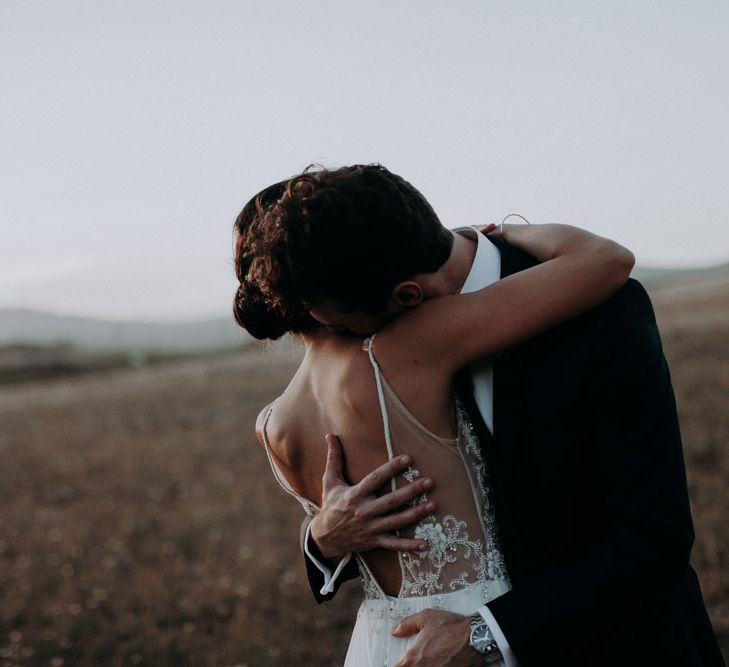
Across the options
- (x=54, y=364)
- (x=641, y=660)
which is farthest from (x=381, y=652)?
(x=54, y=364)

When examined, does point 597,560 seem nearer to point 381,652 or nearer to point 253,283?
point 381,652

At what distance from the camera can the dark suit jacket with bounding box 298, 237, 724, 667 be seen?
1.99 meters

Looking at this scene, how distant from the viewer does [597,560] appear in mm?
2039

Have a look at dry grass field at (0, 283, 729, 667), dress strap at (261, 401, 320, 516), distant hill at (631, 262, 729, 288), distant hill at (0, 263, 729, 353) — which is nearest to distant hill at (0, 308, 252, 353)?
distant hill at (0, 263, 729, 353)

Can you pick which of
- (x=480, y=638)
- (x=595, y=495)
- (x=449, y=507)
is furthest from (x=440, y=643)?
(x=595, y=495)

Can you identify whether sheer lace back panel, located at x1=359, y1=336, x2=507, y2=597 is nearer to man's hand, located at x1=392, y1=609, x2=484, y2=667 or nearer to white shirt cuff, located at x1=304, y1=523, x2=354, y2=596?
man's hand, located at x1=392, y1=609, x2=484, y2=667

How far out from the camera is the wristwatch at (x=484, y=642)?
2.11 meters

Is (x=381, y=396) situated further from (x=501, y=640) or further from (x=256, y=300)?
(x=501, y=640)

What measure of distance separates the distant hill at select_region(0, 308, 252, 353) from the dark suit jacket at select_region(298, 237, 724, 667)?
99.1ft

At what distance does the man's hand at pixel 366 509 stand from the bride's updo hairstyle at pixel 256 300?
1.19ft

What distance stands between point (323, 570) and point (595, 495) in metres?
0.94

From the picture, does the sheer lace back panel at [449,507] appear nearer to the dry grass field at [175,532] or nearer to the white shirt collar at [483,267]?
the white shirt collar at [483,267]

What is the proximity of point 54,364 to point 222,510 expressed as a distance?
2624 centimetres

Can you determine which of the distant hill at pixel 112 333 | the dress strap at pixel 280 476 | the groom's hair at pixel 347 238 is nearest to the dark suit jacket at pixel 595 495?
the groom's hair at pixel 347 238
